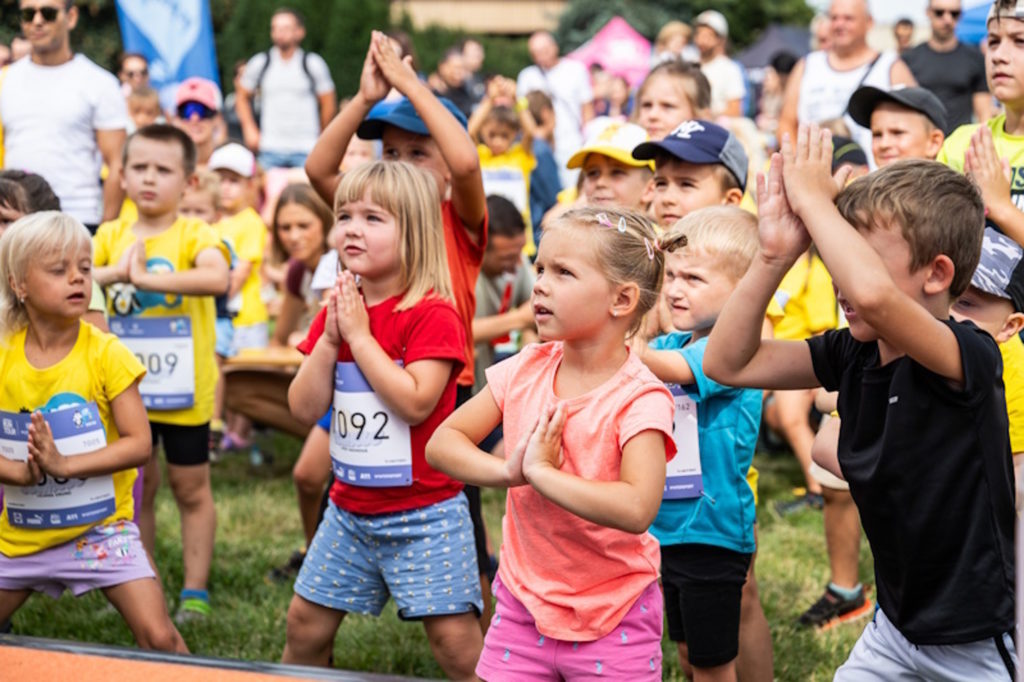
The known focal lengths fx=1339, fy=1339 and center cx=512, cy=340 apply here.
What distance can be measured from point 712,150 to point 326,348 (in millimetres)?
1538

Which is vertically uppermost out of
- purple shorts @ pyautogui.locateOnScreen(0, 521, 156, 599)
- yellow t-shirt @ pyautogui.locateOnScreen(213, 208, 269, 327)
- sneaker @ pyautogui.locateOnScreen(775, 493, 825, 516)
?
purple shorts @ pyautogui.locateOnScreen(0, 521, 156, 599)

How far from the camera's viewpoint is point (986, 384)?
268cm

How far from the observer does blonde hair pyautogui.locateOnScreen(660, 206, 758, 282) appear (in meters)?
3.74

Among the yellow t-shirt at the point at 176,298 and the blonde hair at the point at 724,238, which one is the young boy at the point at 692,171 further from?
the yellow t-shirt at the point at 176,298

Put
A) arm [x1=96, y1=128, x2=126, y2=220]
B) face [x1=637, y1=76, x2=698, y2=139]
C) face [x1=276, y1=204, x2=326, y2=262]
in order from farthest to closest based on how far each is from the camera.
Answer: face [x1=276, y1=204, x2=326, y2=262] → arm [x1=96, y1=128, x2=126, y2=220] → face [x1=637, y1=76, x2=698, y2=139]

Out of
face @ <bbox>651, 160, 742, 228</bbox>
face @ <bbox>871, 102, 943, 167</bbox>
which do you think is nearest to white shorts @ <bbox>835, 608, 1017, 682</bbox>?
face @ <bbox>651, 160, 742, 228</bbox>

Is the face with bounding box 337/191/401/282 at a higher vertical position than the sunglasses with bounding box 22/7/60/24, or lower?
lower

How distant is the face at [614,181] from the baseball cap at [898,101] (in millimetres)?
852

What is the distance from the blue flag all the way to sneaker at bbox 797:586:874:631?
796 centimetres

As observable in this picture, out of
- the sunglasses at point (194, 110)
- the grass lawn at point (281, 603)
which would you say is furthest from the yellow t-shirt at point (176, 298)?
the sunglasses at point (194, 110)

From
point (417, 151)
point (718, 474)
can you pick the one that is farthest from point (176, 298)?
point (718, 474)

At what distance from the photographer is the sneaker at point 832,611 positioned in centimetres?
502

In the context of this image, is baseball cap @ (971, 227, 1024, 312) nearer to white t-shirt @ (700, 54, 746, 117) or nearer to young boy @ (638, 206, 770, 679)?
young boy @ (638, 206, 770, 679)

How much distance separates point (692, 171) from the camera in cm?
457
